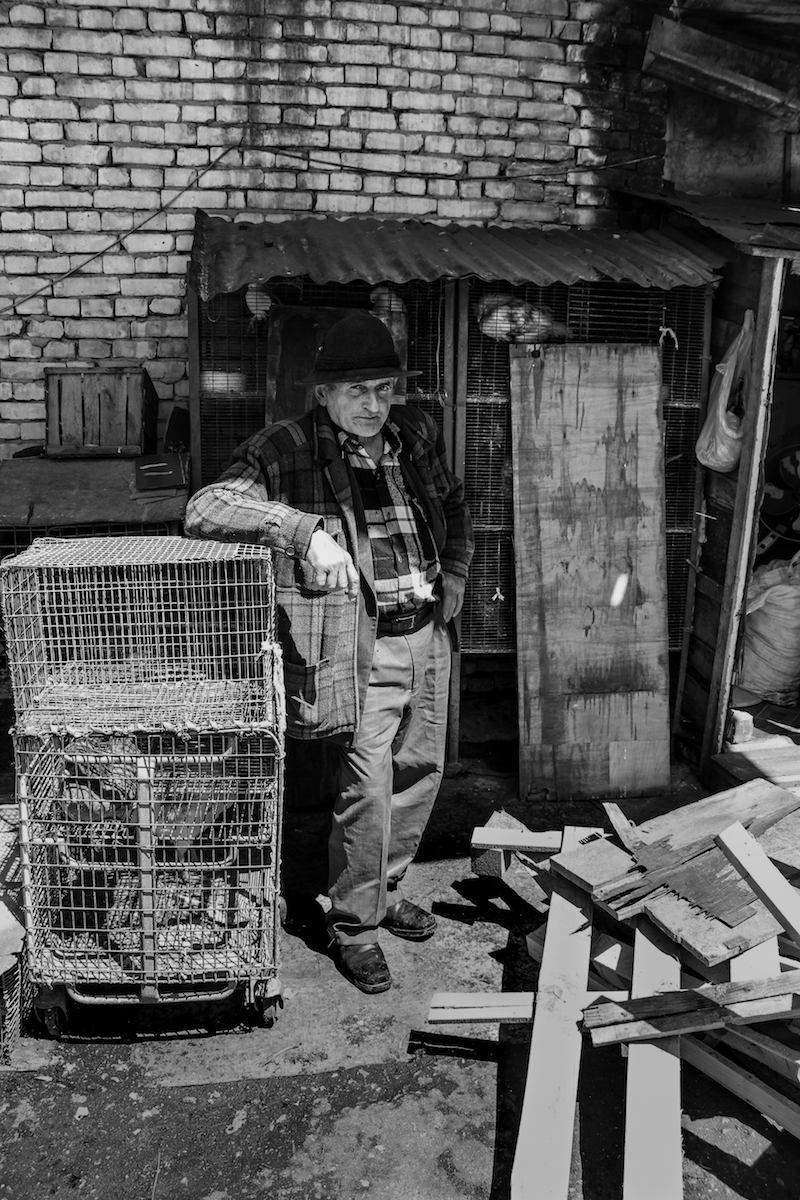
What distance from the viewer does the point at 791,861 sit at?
12.9 feet

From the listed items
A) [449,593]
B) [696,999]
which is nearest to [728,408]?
[449,593]

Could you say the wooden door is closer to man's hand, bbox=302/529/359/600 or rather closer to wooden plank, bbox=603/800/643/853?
wooden plank, bbox=603/800/643/853

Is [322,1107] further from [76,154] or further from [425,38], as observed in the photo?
[425,38]

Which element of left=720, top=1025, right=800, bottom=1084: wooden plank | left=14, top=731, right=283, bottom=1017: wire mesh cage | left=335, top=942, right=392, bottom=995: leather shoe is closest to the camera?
left=720, top=1025, right=800, bottom=1084: wooden plank

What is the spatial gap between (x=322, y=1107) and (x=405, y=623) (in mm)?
1701

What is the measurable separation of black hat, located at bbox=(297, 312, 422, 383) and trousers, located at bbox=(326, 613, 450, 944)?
99 centimetres

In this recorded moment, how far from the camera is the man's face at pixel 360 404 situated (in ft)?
12.5

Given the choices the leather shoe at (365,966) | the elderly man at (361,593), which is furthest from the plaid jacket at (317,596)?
the leather shoe at (365,966)

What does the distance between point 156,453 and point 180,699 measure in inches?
77.6

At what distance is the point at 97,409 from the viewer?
5188 mm

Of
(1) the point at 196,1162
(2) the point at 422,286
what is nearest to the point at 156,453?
(2) the point at 422,286

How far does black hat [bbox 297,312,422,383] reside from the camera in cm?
378

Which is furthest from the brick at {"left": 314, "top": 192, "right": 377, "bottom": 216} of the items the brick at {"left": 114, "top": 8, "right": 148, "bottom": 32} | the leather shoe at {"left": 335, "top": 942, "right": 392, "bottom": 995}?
the leather shoe at {"left": 335, "top": 942, "right": 392, "bottom": 995}

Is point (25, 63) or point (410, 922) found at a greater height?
point (25, 63)
